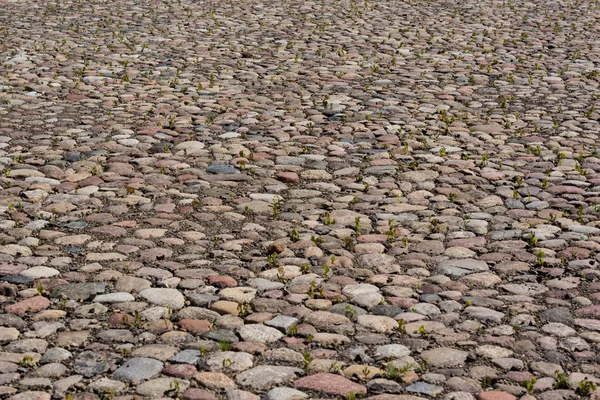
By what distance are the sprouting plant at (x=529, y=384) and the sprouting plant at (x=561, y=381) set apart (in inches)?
4.0

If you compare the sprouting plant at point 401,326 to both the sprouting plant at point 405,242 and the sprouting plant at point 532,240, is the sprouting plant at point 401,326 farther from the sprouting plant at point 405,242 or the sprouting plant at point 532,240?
the sprouting plant at point 532,240

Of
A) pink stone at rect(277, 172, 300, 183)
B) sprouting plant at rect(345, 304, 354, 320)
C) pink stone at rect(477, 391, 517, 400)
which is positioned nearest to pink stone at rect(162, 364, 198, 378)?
sprouting plant at rect(345, 304, 354, 320)

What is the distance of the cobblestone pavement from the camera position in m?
4.65

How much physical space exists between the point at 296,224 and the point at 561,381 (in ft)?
8.59

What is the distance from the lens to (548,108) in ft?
33.8

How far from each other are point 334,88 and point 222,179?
12.3 ft

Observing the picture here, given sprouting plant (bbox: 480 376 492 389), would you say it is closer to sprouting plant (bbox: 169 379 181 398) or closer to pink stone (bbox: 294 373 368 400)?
pink stone (bbox: 294 373 368 400)

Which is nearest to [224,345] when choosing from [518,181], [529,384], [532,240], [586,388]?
[529,384]

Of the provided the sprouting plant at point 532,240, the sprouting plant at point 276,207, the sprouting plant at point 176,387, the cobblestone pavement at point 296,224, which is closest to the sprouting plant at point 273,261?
the cobblestone pavement at point 296,224

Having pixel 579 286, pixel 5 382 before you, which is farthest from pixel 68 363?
pixel 579 286

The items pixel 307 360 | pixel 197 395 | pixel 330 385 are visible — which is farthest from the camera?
pixel 307 360

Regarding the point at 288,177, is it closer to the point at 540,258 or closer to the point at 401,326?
the point at 540,258

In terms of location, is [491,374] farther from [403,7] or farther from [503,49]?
[403,7]

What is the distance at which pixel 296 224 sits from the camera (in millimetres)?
6660
